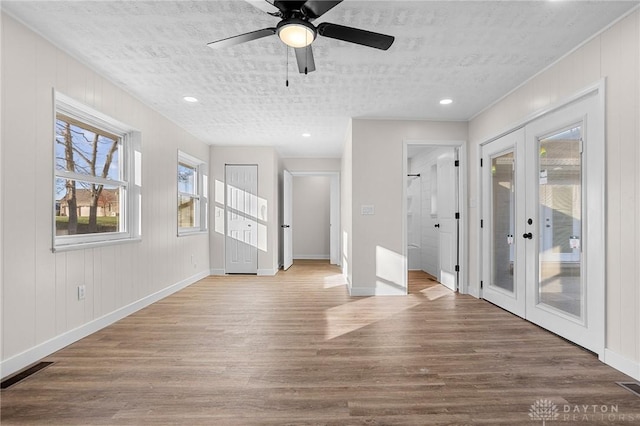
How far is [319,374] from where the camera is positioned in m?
2.10

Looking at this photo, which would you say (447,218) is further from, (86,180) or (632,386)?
(86,180)

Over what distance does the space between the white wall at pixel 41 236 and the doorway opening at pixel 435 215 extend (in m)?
3.61

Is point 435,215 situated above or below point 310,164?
below

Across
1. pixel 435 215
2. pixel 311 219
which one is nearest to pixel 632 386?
pixel 435 215

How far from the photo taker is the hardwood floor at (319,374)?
1690 mm

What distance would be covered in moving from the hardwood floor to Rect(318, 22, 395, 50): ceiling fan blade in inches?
87.3

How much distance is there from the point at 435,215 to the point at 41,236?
5314 millimetres

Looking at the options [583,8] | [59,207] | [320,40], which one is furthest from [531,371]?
[59,207]

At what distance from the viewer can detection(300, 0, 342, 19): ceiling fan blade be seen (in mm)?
1701

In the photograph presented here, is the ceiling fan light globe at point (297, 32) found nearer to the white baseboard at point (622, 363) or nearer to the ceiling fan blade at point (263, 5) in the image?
the ceiling fan blade at point (263, 5)

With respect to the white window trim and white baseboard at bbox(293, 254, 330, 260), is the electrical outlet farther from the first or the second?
white baseboard at bbox(293, 254, 330, 260)

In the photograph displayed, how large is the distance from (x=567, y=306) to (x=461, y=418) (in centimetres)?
186

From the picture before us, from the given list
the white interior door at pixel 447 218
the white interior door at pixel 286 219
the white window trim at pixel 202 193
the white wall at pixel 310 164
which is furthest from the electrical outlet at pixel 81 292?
the white wall at pixel 310 164

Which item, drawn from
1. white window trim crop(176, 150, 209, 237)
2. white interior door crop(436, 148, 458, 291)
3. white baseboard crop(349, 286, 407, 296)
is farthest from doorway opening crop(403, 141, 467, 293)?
white window trim crop(176, 150, 209, 237)
